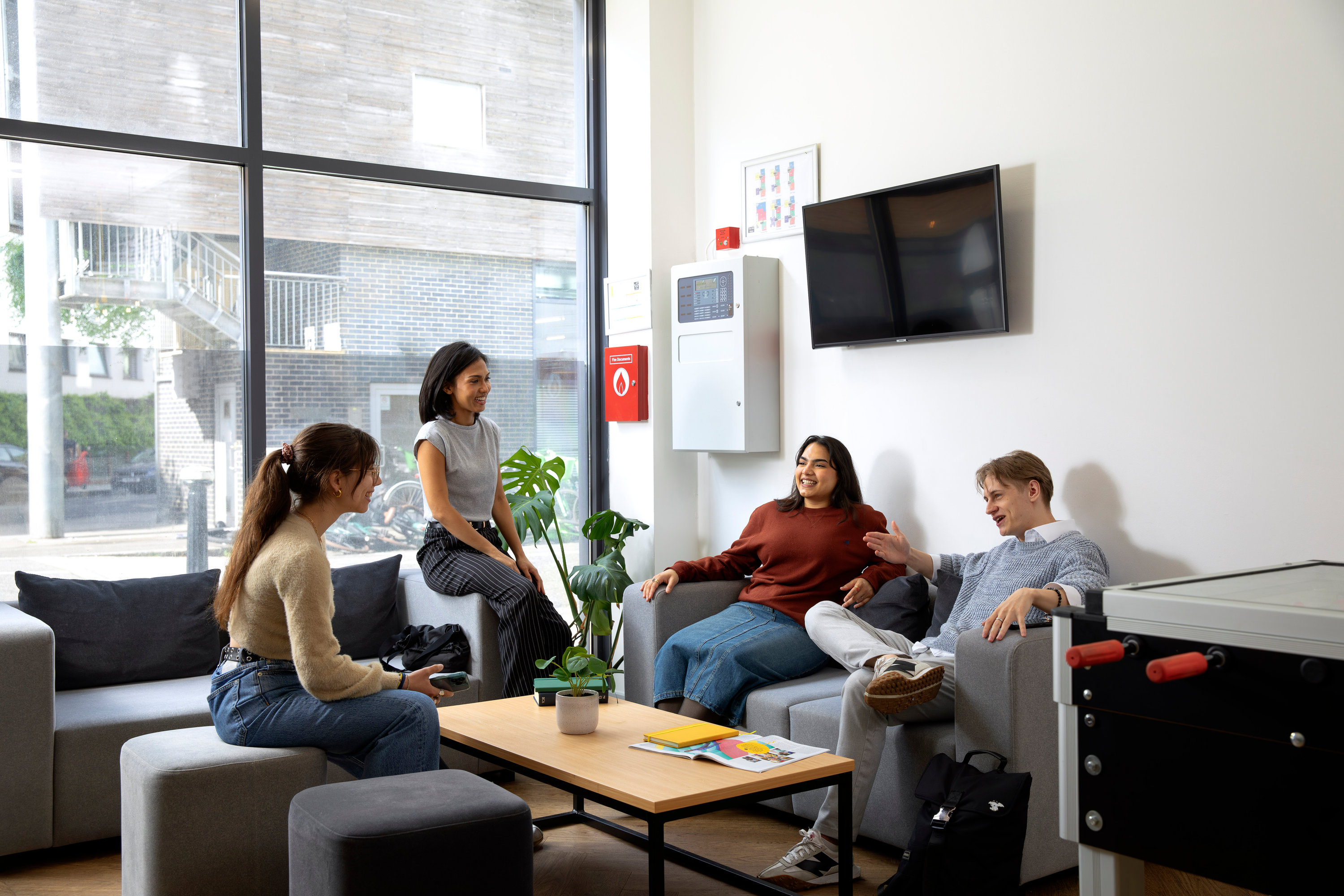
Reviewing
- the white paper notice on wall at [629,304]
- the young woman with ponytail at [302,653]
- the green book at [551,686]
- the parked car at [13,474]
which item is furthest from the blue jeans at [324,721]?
the white paper notice on wall at [629,304]

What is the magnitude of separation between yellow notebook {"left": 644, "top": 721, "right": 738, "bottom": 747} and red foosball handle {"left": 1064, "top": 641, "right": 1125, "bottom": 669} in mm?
1156

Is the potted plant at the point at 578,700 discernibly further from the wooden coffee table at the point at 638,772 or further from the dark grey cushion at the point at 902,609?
the dark grey cushion at the point at 902,609

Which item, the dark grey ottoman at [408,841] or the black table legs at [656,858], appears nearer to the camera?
the dark grey ottoman at [408,841]

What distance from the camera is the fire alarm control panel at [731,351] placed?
4312 millimetres

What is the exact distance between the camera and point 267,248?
4.28 meters

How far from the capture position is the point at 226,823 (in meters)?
2.47

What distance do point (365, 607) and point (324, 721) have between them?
5.03 ft

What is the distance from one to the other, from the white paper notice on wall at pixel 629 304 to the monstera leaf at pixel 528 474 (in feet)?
2.17

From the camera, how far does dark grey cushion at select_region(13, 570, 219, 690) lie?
138 inches

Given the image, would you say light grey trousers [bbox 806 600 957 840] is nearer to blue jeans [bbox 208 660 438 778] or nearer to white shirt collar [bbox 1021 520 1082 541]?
white shirt collar [bbox 1021 520 1082 541]

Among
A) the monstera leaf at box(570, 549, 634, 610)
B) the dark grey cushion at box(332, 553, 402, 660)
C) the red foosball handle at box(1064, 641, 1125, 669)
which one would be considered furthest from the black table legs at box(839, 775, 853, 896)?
the dark grey cushion at box(332, 553, 402, 660)

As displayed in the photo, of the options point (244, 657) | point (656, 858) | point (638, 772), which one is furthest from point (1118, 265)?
point (244, 657)

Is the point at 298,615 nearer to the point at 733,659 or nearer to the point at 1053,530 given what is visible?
the point at 733,659

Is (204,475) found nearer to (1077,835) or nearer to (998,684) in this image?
(998,684)
